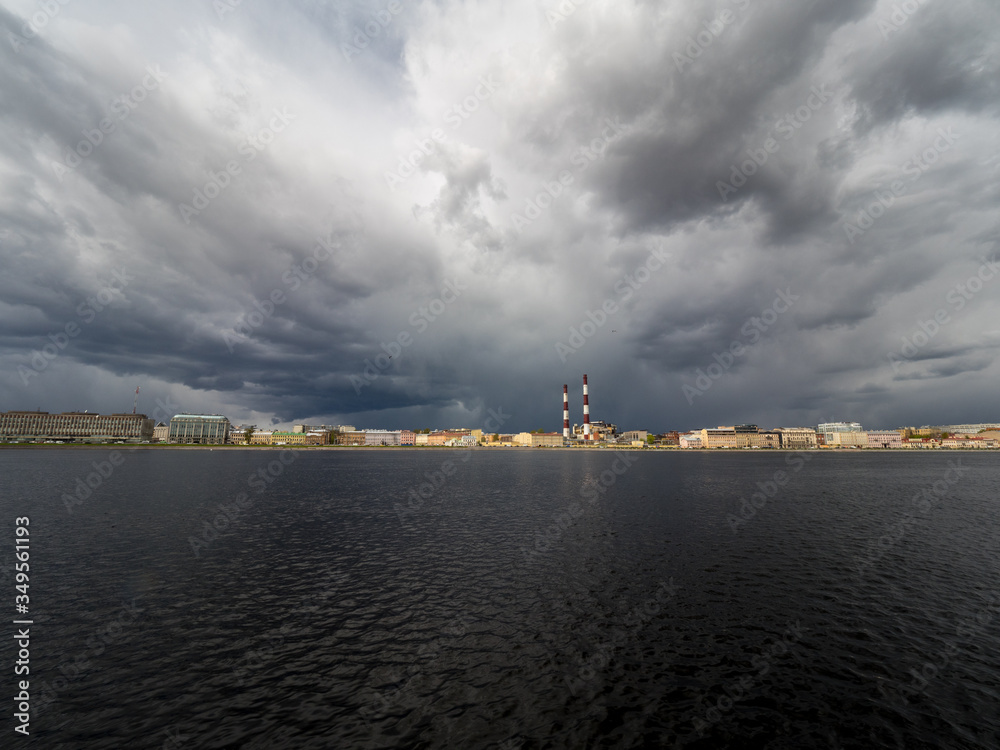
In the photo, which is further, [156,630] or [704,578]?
[704,578]

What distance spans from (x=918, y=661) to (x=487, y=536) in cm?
3227

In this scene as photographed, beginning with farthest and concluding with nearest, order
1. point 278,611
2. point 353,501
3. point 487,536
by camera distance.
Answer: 1. point 353,501
2. point 487,536
3. point 278,611

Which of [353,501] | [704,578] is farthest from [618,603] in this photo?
[353,501]

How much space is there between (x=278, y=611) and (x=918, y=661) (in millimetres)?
33356

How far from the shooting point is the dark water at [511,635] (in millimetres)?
15852

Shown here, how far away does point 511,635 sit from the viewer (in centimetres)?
2295

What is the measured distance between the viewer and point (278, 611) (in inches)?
1015

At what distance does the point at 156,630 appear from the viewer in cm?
2317

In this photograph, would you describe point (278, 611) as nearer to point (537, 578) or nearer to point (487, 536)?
point (537, 578)

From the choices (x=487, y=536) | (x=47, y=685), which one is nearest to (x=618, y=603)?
(x=487, y=536)

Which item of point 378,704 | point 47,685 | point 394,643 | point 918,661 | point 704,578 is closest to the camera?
point 378,704

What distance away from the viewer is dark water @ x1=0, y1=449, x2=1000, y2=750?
→ 1585cm

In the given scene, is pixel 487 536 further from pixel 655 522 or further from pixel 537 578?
pixel 655 522

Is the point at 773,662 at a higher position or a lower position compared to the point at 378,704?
lower
